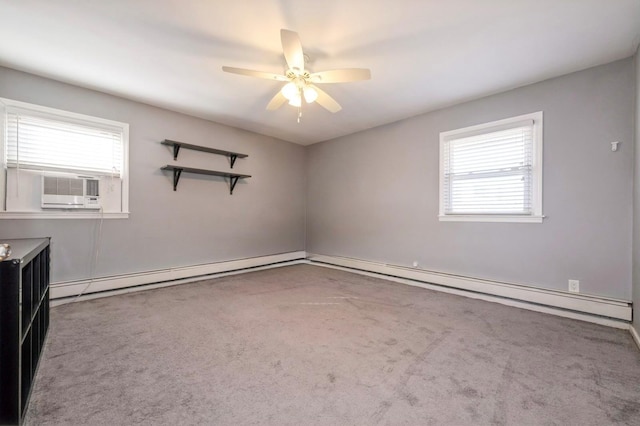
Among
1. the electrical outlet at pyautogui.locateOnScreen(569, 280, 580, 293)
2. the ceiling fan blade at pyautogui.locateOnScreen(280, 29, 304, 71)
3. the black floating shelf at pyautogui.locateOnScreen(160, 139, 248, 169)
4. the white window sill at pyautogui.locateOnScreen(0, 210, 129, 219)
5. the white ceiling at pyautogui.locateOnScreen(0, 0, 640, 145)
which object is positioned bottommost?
the electrical outlet at pyautogui.locateOnScreen(569, 280, 580, 293)

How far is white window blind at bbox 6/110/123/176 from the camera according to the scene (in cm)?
287

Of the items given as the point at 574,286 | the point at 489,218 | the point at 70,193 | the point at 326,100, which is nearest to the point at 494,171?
the point at 489,218

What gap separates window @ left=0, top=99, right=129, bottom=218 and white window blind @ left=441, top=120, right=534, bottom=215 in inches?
169

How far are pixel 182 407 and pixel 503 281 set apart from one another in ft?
11.2

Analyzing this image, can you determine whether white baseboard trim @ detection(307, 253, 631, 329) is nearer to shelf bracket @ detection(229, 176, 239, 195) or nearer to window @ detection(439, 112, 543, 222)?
window @ detection(439, 112, 543, 222)

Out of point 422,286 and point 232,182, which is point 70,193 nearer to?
point 232,182

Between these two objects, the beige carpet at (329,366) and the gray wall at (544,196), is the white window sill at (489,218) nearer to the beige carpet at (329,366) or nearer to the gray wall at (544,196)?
the gray wall at (544,196)

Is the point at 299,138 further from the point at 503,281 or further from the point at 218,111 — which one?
the point at 503,281

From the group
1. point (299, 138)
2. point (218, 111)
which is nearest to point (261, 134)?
point (299, 138)

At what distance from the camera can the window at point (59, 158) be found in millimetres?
2842

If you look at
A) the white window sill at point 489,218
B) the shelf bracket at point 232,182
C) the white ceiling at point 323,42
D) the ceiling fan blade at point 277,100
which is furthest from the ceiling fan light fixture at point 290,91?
the white window sill at point 489,218

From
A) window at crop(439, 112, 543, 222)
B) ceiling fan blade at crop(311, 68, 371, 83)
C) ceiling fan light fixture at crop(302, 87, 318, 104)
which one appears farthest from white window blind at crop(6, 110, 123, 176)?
window at crop(439, 112, 543, 222)

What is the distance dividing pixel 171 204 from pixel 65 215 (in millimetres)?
1134

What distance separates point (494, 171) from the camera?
3320 millimetres
